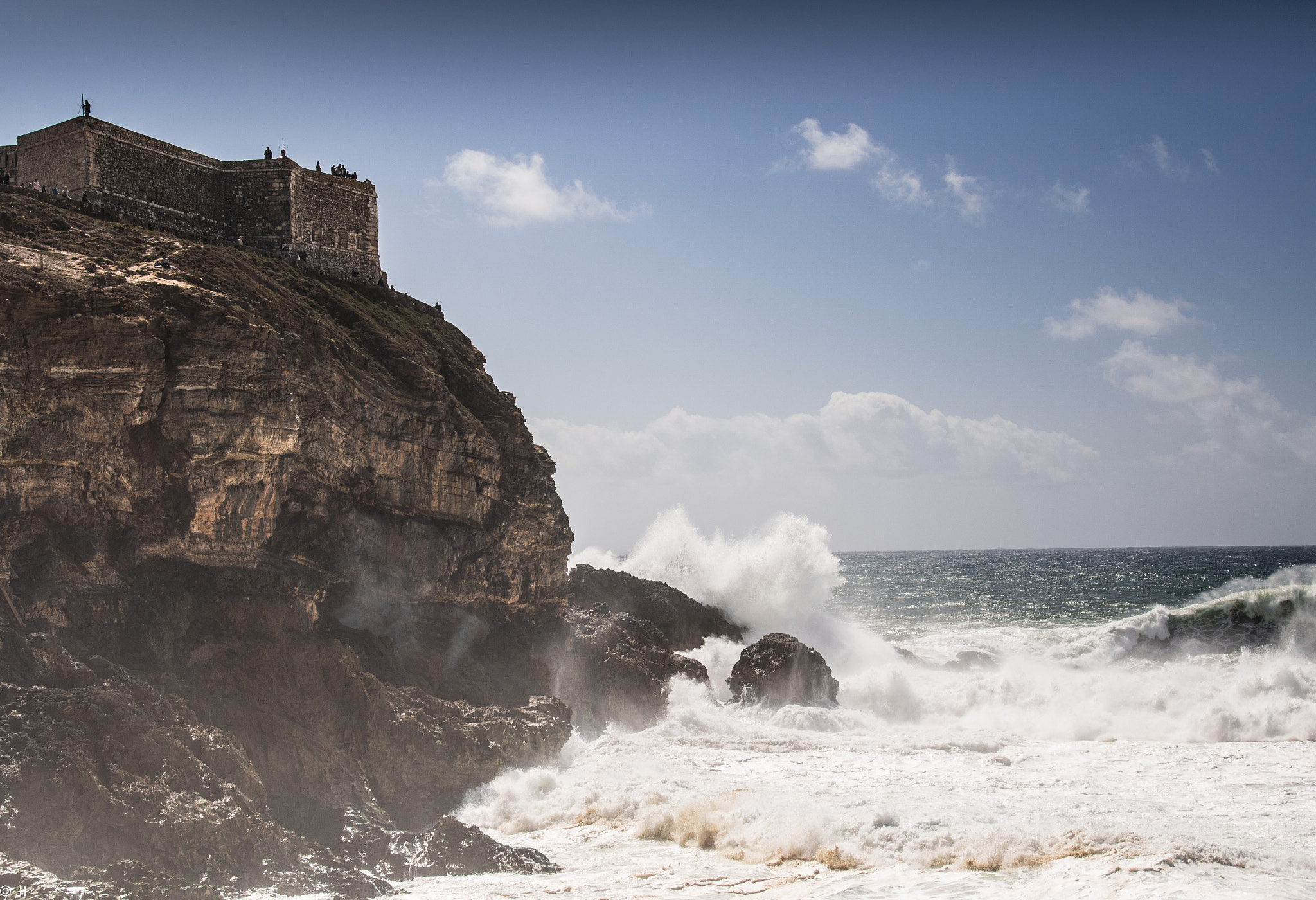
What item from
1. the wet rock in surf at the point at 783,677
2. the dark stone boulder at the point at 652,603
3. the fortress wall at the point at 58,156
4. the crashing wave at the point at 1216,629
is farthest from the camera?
the dark stone boulder at the point at 652,603

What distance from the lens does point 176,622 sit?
16219 mm

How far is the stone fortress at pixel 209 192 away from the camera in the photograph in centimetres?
2295

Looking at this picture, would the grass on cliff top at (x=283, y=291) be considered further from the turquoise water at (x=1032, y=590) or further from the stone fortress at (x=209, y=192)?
the turquoise water at (x=1032, y=590)

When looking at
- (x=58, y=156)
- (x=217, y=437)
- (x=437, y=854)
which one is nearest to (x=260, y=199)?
(x=58, y=156)

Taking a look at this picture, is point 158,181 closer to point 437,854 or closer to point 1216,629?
point 437,854

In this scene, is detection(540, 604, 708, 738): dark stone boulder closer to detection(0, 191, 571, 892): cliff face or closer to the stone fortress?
detection(0, 191, 571, 892): cliff face

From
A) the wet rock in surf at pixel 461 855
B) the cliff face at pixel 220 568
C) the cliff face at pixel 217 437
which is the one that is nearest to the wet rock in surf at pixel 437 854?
the wet rock in surf at pixel 461 855

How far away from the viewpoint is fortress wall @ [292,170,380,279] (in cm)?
2684

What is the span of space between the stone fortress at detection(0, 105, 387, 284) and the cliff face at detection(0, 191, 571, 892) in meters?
4.11

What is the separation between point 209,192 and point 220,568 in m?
13.6

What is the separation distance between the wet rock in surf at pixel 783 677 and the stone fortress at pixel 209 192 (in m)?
15.5

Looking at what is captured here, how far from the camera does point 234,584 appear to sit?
17.1 m

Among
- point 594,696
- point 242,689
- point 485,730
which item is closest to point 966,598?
point 594,696

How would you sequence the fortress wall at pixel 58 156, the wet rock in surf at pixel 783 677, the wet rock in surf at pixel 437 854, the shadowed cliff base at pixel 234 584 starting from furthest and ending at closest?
the wet rock in surf at pixel 783 677 → the fortress wall at pixel 58 156 → the wet rock in surf at pixel 437 854 → the shadowed cliff base at pixel 234 584
